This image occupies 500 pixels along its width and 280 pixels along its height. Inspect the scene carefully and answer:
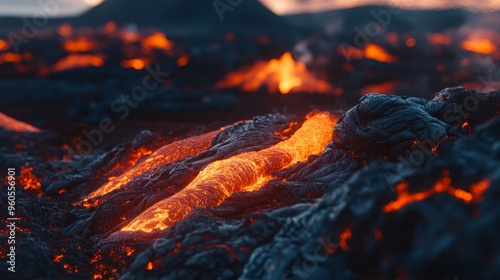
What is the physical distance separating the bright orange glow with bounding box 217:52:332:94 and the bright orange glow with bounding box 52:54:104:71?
1774 centimetres

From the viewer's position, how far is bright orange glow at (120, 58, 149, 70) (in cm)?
5603

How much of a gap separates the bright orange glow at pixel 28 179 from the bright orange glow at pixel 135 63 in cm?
4201

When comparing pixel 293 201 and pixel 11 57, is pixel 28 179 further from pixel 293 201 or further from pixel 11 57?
pixel 11 57

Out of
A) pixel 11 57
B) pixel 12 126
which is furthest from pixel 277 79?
pixel 11 57

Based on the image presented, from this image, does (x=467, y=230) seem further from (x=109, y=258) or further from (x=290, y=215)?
(x=109, y=258)

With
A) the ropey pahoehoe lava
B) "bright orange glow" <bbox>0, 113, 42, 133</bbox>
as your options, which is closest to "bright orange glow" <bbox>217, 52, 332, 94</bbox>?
"bright orange glow" <bbox>0, 113, 42, 133</bbox>

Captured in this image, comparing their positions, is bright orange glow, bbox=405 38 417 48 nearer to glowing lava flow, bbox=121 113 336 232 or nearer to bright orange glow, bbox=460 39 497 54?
bright orange glow, bbox=460 39 497 54

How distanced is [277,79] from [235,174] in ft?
116

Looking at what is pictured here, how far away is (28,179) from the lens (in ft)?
46.9

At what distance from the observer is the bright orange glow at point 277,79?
136 ft

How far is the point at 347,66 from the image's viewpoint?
53.1 metres

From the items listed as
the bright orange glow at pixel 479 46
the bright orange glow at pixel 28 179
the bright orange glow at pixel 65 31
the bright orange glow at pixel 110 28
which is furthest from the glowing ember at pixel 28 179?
the bright orange glow at pixel 110 28

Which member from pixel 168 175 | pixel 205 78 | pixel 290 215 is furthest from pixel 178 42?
pixel 290 215

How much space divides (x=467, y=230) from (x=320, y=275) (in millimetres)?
1075
